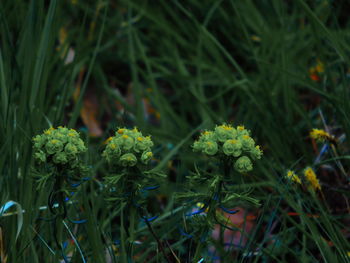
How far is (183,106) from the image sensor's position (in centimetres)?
242

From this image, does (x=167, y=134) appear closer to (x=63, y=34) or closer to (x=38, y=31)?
(x=38, y=31)

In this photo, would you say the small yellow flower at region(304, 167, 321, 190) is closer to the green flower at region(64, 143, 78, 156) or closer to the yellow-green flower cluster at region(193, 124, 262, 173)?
the yellow-green flower cluster at region(193, 124, 262, 173)

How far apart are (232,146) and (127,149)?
19 centimetres

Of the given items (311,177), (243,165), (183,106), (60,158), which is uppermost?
(183,106)

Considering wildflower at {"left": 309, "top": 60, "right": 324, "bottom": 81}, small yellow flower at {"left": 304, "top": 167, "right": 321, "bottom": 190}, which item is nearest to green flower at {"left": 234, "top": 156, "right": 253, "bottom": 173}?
small yellow flower at {"left": 304, "top": 167, "right": 321, "bottom": 190}

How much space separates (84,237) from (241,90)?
91 cm

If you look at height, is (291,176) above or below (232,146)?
below

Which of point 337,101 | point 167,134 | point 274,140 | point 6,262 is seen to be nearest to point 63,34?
point 167,134

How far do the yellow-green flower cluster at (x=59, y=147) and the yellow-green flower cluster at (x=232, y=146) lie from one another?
23cm

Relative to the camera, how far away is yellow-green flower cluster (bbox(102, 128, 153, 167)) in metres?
0.99

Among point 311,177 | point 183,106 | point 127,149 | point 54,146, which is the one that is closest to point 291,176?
point 311,177

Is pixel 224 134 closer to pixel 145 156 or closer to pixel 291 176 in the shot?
pixel 145 156

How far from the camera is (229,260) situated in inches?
48.1

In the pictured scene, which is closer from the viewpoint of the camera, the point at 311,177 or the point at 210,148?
the point at 210,148
